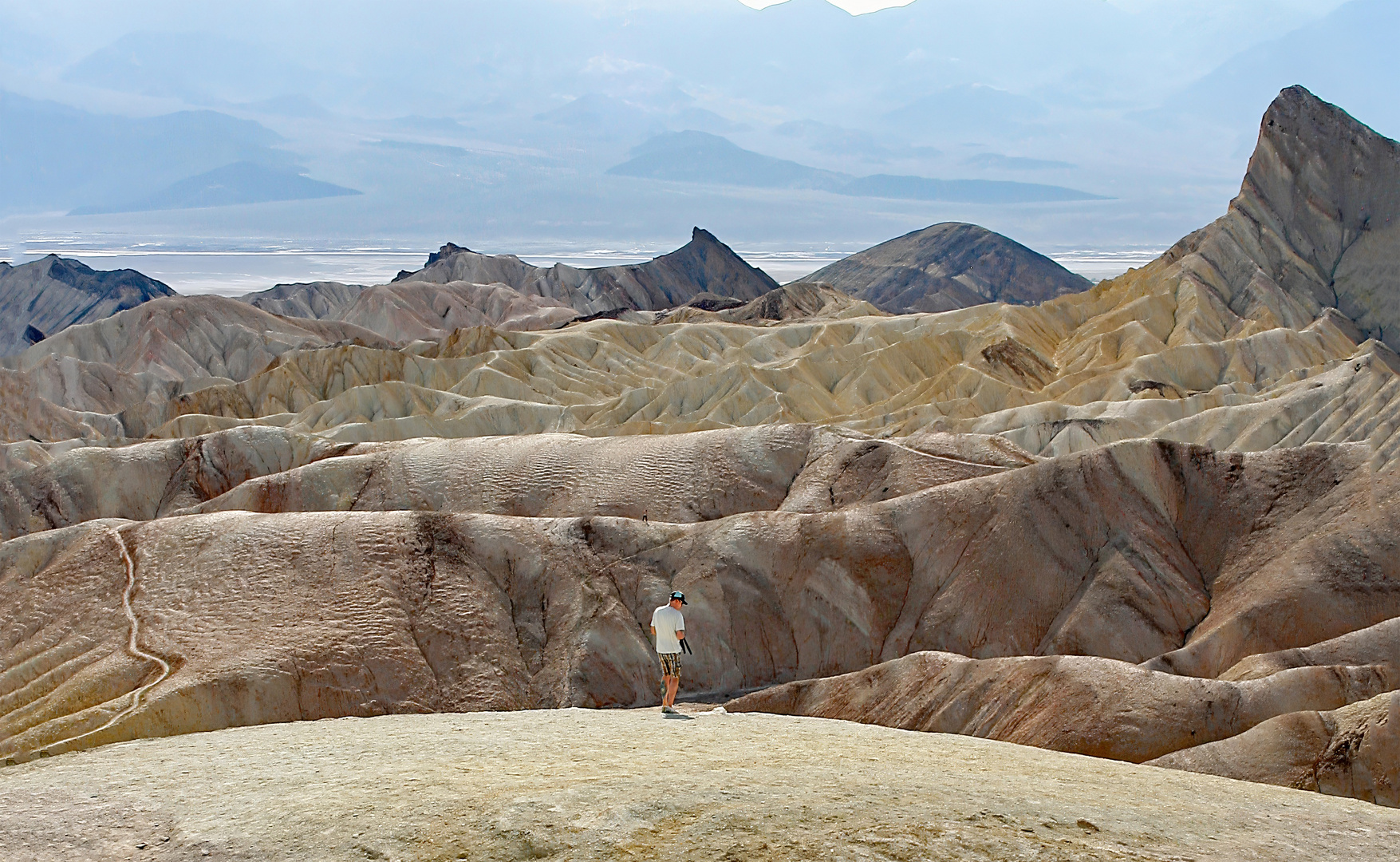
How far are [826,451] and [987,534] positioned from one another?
9.33 metres

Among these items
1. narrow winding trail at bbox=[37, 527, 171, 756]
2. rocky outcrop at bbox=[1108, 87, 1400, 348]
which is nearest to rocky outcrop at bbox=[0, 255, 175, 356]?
rocky outcrop at bbox=[1108, 87, 1400, 348]

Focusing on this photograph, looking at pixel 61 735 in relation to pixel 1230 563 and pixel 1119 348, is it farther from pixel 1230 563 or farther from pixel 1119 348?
pixel 1119 348

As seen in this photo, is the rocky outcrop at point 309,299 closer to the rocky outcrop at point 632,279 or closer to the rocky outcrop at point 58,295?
the rocky outcrop at point 632,279

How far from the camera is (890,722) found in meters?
19.9

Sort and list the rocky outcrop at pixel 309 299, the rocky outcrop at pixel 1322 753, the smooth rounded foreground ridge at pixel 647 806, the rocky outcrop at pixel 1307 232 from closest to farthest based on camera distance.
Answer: the smooth rounded foreground ridge at pixel 647 806 → the rocky outcrop at pixel 1322 753 → the rocky outcrop at pixel 1307 232 → the rocky outcrop at pixel 309 299

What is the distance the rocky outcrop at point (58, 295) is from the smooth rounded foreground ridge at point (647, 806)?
155 m

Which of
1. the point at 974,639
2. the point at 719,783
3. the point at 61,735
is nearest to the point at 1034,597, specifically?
the point at 974,639

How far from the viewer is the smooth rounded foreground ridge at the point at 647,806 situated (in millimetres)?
9992

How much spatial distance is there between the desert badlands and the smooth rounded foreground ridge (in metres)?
0.06

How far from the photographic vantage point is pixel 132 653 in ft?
72.2

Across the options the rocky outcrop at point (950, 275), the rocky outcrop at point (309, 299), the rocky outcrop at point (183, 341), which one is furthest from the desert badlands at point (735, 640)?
the rocky outcrop at point (950, 275)

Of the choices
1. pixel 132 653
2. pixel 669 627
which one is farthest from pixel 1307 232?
pixel 132 653

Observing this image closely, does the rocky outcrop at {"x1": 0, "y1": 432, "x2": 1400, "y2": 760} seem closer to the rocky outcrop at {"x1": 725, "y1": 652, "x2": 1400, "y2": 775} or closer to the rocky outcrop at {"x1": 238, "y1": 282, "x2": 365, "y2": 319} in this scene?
the rocky outcrop at {"x1": 725, "y1": 652, "x2": 1400, "y2": 775}

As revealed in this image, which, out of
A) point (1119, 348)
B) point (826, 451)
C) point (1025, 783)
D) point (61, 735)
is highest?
point (1119, 348)
